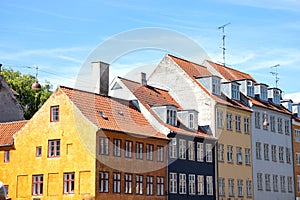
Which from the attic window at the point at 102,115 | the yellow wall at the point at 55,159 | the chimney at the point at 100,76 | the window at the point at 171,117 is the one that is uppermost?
the chimney at the point at 100,76

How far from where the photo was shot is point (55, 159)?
40.3 metres

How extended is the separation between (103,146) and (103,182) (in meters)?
2.41

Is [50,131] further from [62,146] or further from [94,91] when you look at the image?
[94,91]

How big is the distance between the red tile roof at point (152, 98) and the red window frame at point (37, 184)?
10028mm

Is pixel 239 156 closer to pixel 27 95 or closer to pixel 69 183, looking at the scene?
pixel 69 183

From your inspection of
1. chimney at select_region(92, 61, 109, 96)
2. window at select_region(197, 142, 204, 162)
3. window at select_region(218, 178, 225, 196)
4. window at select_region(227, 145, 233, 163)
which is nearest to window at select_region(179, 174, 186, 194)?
window at select_region(197, 142, 204, 162)

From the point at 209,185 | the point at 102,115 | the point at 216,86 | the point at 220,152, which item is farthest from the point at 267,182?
the point at 102,115

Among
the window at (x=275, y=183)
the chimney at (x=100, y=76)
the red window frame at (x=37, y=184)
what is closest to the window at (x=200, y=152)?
the chimney at (x=100, y=76)

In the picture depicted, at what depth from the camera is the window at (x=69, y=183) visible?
39.0 m

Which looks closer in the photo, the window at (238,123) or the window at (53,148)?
the window at (53,148)

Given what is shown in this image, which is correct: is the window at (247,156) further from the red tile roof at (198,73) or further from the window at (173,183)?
the window at (173,183)

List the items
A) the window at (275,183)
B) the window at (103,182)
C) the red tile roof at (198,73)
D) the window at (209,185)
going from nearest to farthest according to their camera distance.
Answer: the window at (103,182), the window at (209,185), the red tile roof at (198,73), the window at (275,183)

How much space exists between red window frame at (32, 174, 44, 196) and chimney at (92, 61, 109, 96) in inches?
321

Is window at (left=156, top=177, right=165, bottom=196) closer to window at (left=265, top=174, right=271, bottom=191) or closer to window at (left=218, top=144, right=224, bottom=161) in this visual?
window at (left=218, top=144, right=224, bottom=161)
